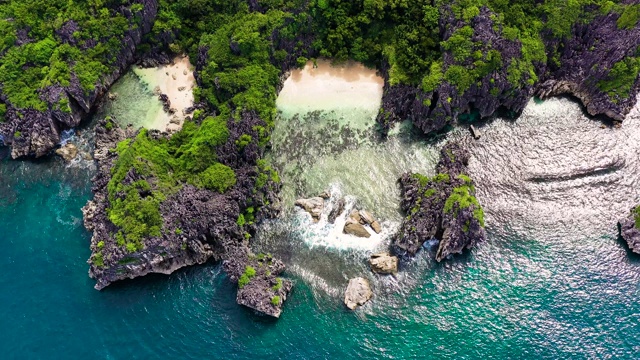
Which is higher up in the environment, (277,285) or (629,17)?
(629,17)

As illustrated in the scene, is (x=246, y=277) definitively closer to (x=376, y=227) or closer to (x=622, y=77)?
(x=376, y=227)

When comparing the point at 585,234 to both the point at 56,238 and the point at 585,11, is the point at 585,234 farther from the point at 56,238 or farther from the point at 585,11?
the point at 56,238

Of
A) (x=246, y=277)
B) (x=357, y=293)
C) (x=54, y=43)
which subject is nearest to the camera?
(x=357, y=293)

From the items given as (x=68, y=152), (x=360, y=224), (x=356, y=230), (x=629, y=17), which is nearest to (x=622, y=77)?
(x=629, y=17)

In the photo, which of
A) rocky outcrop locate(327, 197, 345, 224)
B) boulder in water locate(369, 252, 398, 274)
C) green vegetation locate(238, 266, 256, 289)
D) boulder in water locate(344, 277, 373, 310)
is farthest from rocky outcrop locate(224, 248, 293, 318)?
boulder in water locate(369, 252, 398, 274)

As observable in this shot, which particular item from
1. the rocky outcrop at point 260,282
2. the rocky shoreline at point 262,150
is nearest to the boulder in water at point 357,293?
the rocky shoreline at point 262,150

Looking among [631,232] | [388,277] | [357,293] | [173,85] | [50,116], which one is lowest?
[357,293]

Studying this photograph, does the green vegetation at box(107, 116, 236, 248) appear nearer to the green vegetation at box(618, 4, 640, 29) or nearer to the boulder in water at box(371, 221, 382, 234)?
the boulder in water at box(371, 221, 382, 234)

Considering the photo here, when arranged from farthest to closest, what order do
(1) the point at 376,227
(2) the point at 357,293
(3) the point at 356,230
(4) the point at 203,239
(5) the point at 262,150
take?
(5) the point at 262,150 < (1) the point at 376,227 < (3) the point at 356,230 < (4) the point at 203,239 < (2) the point at 357,293
